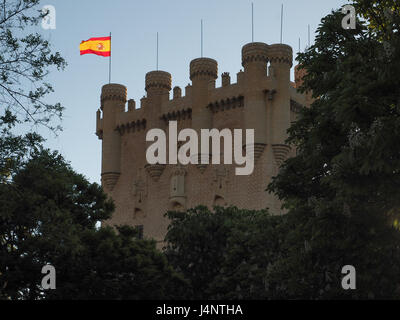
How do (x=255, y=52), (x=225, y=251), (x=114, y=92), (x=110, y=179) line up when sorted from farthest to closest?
(x=114, y=92)
(x=110, y=179)
(x=255, y=52)
(x=225, y=251)

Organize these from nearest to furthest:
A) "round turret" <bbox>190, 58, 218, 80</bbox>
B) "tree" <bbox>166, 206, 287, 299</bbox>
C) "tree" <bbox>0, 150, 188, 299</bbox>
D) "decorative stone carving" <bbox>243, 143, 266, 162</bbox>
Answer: "tree" <bbox>0, 150, 188, 299</bbox> → "tree" <bbox>166, 206, 287, 299</bbox> → "decorative stone carving" <bbox>243, 143, 266, 162</bbox> → "round turret" <bbox>190, 58, 218, 80</bbox>

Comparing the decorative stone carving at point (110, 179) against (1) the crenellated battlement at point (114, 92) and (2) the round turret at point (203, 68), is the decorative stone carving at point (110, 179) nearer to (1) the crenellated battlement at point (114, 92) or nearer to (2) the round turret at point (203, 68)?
(1) the crenellated battlement at point (114, 92)

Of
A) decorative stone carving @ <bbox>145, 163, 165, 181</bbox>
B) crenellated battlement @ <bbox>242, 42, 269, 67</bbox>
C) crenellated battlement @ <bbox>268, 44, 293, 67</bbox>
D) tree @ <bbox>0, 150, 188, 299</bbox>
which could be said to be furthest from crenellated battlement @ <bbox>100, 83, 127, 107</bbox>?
tree @ <bbox>0, 150, 188, 299</bbox>

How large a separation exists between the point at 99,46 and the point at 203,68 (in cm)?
950

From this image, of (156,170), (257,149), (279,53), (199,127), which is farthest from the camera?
(156,170)

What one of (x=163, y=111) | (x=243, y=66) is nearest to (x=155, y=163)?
(x=163, y=111)

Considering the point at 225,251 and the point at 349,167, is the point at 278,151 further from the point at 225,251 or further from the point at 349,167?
the point at 349,167

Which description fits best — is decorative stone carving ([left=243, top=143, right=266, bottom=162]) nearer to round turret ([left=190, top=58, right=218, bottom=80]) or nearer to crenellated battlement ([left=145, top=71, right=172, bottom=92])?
round turret ([left=190, top=58, right=218, bottom=80])

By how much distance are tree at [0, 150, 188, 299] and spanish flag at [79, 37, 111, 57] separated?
93.2 ft

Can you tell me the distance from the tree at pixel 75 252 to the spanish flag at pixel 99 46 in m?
28.4

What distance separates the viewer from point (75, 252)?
94.8 feet

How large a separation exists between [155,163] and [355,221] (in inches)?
1918

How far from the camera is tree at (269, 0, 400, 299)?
1886 cm

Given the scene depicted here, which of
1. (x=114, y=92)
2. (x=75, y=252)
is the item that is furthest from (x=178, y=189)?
(x=75, y=252)
